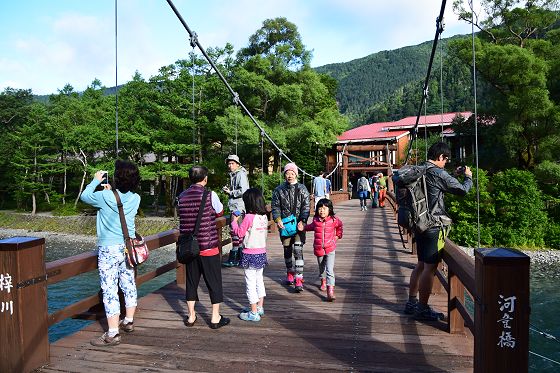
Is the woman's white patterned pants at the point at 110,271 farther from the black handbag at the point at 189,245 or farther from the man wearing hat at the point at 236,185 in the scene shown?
the man wearing hat at the point at 236,185

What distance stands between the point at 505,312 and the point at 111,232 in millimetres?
2541

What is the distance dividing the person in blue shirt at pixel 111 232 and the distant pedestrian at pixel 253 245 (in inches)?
37.3

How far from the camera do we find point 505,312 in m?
2.07

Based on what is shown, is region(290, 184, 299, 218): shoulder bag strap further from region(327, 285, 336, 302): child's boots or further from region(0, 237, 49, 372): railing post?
region(0, 237, 49, 372): railing post

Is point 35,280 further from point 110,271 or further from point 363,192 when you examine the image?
point 363,192

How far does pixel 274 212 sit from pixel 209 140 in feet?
71.5

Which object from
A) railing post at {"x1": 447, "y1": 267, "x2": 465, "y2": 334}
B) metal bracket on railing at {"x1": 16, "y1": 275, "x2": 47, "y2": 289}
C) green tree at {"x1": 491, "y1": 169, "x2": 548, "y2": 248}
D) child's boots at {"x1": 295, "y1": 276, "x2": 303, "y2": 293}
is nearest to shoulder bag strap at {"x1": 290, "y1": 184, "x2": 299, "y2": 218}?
child's boots at {"x1": 295, "y1": 276, "x2": 303, "y2": 293}

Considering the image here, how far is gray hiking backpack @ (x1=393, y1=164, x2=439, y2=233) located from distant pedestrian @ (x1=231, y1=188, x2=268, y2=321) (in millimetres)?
1154

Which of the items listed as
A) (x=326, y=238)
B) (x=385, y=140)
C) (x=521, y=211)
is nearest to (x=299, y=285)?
(x=326, y=238)

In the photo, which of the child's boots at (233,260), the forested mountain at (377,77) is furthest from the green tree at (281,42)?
the forested mountain at (377,77)

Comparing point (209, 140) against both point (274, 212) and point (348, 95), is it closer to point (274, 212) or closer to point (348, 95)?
point (274, 212)

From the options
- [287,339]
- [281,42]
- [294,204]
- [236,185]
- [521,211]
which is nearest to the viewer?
[287,339]

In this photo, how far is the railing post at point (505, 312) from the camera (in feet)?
6.70

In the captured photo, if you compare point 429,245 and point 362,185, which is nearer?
point 429,245
